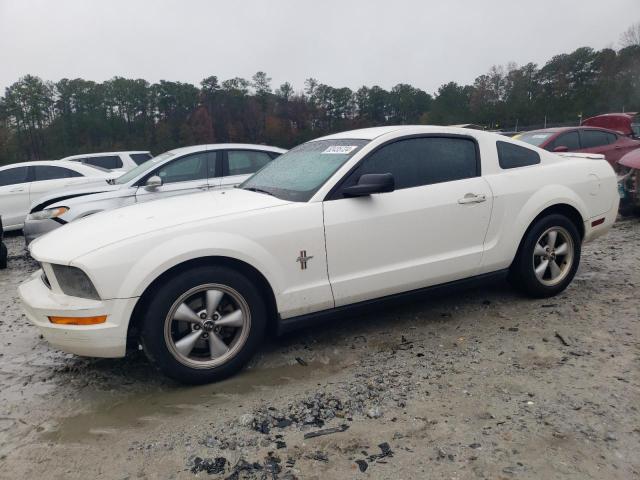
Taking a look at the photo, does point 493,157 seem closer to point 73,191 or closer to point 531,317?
point 531,317

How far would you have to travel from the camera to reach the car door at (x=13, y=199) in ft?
32.0

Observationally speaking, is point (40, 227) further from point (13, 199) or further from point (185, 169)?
point (13, 199)

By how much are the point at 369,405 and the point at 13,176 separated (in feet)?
32.2

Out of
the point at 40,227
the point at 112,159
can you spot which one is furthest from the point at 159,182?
the point at 112,159

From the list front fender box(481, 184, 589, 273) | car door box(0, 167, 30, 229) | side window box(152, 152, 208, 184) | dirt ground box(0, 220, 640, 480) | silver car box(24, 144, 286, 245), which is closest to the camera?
dirt ground box(0, 220, 640, 480)

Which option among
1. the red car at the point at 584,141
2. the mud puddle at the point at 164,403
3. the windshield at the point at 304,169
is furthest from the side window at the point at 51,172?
the red car at the point at 584,141

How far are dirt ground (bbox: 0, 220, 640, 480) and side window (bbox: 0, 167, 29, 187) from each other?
6.90 m

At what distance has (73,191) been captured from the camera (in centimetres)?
737

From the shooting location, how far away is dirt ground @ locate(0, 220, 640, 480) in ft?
7.81

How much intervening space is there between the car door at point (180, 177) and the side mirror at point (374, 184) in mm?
4018

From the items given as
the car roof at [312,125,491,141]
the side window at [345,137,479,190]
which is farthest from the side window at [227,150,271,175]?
the side window at [345,137,479,190]

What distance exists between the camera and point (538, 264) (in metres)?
4.38

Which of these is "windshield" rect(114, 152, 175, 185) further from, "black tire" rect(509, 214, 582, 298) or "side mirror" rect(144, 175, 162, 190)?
"black tire" rect(509, 214, 582, 298)

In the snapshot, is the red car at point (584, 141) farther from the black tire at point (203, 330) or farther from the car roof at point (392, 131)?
the black tire at point (203, 330)
